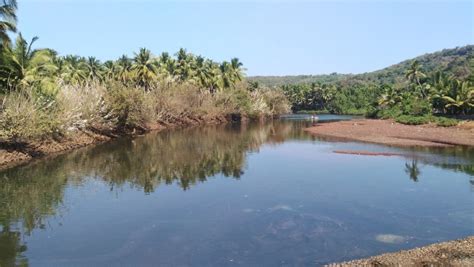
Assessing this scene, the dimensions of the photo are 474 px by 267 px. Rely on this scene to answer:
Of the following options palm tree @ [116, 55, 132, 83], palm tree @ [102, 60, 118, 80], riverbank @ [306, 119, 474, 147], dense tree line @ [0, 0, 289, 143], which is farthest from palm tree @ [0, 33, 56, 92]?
palm tree @ [102, 60, 118, 80]

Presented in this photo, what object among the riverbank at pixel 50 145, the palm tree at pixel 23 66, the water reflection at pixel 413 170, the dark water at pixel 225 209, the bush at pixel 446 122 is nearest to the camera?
the dark water at pixel 225 209

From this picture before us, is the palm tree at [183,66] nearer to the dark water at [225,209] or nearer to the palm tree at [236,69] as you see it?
the palm tree at [236,69]

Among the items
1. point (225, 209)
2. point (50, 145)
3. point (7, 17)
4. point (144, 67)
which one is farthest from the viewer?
point (144, 67)

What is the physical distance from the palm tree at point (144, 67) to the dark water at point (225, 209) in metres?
42.8

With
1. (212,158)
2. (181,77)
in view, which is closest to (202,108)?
(181,77)

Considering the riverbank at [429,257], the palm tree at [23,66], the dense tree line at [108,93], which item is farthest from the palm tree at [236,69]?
the riverbank at [429,257]

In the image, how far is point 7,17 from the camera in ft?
90.3

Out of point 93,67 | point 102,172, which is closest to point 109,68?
point 93,67

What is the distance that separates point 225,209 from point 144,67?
60002 mm

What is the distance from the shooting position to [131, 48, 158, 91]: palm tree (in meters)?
75.2

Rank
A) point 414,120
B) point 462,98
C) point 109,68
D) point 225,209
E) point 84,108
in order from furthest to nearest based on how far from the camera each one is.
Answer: point 109,68 → point 414,120 → point 462,98 → point 84,108 → point 225,209

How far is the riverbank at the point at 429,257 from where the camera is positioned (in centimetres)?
1174

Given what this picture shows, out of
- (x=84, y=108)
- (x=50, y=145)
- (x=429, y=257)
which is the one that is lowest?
(x=429, y=257)

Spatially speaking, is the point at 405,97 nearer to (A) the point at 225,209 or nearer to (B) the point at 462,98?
(B) the point at 462,98
